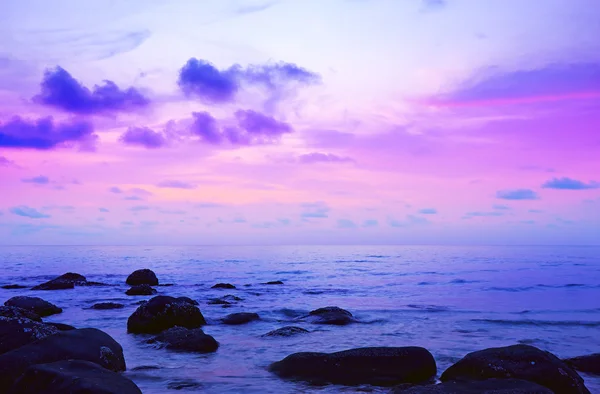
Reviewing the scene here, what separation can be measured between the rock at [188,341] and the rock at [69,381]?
502 cm

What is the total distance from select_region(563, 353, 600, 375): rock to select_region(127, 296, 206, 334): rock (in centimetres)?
1077

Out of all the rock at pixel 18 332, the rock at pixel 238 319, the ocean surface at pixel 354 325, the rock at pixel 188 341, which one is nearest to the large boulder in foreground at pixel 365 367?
the ocean surface at pixel 354 325

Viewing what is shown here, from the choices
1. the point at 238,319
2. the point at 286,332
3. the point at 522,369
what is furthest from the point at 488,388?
the point at 238,319

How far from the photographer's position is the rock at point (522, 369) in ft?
26.3

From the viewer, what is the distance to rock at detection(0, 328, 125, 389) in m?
7.58

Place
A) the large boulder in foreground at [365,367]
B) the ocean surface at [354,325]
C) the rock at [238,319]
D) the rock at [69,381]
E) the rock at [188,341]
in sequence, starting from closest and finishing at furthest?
the rock at [69,381] < the large boulder in foreground at [365,367] < the ocean surface at [354,325] < the rock at [188,341] < the rock at [238,319]

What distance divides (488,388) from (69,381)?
575cm

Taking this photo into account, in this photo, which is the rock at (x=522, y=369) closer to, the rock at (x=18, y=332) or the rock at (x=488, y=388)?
the rock at (x=488, y=388)

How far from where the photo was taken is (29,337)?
9508mm

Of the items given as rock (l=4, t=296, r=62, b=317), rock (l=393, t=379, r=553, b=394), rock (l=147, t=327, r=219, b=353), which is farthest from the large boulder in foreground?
rock (l=4, t=296, r=62, b=317)

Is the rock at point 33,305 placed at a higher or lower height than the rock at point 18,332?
lower

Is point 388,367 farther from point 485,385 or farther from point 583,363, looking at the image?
point 583,363

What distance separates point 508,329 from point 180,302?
10931mm

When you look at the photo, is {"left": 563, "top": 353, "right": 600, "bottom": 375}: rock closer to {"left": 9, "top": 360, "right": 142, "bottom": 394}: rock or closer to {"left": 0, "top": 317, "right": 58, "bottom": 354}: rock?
{"left": 9, "top": 360, "right": 142, "bottom": 394}: rock
